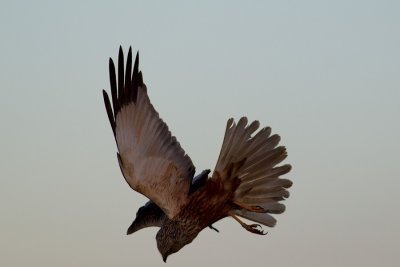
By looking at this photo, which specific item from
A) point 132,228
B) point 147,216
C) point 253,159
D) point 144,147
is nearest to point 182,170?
point 144,147

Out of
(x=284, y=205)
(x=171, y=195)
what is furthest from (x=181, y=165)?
(x=284, y=205)

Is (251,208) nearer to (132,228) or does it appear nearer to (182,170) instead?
(182,170)

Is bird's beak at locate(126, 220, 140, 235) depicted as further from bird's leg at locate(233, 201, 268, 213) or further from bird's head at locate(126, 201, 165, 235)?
bird's leg at locate(233, 201, 268, 213)

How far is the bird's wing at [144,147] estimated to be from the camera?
191 inches

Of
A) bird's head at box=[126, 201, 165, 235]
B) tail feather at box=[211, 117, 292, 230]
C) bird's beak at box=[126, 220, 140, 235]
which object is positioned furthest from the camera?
bird's beak at box=[126, 220, 140, 235]

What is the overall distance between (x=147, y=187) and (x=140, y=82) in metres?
0.75

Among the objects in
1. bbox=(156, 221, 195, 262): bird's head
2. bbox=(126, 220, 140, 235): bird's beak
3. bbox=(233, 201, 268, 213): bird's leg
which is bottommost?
bbox=(156, 221, 195, 262): bird's head

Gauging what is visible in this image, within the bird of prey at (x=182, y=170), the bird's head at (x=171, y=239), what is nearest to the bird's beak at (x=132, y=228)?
the bird of prey at (x=182, y=170)

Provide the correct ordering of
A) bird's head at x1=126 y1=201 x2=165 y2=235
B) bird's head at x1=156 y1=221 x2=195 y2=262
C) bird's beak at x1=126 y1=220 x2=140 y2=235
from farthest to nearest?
1. bird's beak at x1=126 y1=220 x2=140 y2=235
2. bird's head at x1=126 y1=201 x2=165 y2=235
3. bird's head at x1=156 y1=221 x2=195 y2=262

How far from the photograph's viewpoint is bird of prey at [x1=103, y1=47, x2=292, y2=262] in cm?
484

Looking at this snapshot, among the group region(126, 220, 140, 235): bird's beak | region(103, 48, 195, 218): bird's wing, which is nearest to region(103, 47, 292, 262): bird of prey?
region(103, 48, 195, 218): bird's wing

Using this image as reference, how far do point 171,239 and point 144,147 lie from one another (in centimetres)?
64

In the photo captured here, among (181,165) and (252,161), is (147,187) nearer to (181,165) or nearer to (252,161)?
(181,165)

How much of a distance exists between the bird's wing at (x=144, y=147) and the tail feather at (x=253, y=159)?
30 cm
